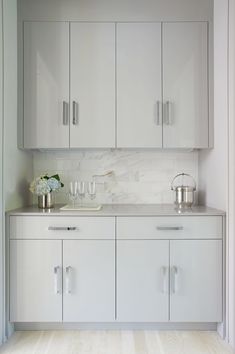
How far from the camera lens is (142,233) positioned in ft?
7.15

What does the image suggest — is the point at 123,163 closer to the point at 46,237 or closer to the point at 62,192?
the point at 62,192

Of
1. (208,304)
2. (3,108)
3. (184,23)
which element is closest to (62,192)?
(3,108)

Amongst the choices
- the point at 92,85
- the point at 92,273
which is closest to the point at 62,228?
the point at 92,273

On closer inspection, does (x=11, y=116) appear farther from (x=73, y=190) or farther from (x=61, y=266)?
(x=61, y=266)

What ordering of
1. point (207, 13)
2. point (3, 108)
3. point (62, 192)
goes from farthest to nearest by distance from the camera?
point (62, 192) → point (207, 13) → point (3, 108)

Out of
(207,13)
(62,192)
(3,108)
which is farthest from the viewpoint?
(62,192)

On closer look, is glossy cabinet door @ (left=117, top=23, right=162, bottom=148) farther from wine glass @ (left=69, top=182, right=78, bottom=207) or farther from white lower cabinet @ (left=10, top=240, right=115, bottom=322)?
white lower cabinet @ (left=10, top=240, right=115, bottom=322)

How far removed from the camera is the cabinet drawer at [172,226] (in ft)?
7.14

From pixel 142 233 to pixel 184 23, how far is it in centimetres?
161

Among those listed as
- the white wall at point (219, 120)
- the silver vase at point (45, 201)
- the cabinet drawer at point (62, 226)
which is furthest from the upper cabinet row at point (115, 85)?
the cabinet drawer at point (62, 226)

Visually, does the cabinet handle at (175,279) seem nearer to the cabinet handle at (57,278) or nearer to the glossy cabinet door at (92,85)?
the cabinet handle at (57,278)

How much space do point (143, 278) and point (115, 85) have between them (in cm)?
144

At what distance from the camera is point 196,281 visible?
86.0 inches

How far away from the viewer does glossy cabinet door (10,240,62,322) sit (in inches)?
86.0
